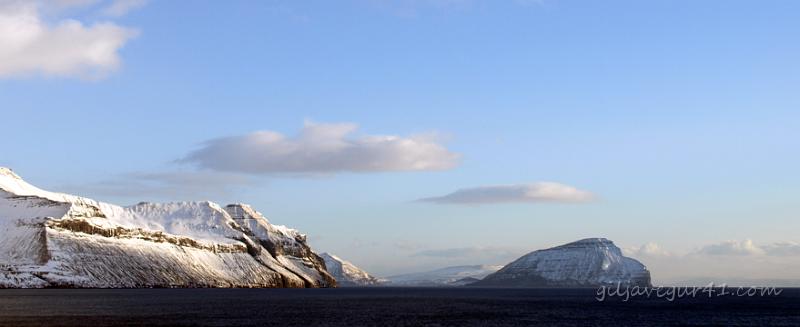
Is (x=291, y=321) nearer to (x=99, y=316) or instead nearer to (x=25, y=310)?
(x=99, y=316)

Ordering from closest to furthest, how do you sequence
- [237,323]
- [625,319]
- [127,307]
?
[237,323], [625,319], [127,307]

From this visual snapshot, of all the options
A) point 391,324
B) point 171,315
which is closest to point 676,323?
point 391,324

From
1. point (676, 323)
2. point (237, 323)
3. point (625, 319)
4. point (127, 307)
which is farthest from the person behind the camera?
point (127, 307)

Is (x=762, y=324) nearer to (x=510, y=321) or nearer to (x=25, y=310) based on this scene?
(x=510, y=321)

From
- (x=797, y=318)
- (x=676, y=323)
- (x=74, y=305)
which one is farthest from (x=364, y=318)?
(x=797, y=318)

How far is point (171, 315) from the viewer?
455 feet

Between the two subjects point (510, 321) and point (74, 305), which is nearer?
point (510, 321)

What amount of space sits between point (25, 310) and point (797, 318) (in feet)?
447

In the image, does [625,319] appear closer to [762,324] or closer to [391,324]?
[762,324]

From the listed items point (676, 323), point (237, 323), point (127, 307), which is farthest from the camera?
point (127, 307)

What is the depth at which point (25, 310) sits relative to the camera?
145750mm

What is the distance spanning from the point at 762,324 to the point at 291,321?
75.5 meters

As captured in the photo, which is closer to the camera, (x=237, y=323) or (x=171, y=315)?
(x=237, y=323)

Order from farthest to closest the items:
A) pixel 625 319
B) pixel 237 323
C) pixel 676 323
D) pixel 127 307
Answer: pixel 127 307 → pixel 625 319 → pixel 676 323 → pixel 237 323
